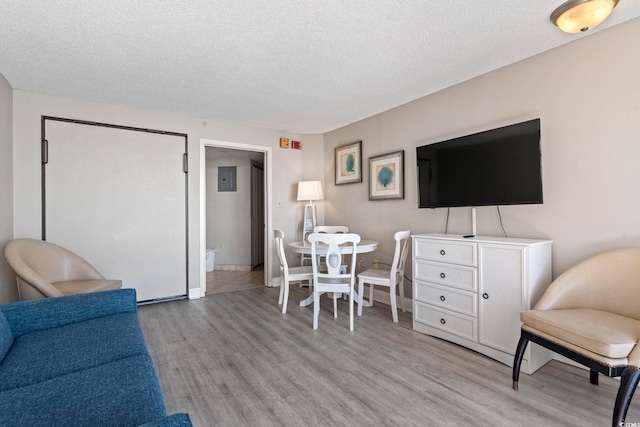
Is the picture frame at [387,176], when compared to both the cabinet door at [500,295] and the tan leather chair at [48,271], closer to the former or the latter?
the cabinet door at [500,295]

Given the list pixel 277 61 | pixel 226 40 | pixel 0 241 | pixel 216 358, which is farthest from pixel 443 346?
pixel 0 241

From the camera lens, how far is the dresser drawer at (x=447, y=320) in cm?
243

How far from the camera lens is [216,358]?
2.32 m

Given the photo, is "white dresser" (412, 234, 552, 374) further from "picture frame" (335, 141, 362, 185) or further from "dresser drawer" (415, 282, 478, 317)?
"picture frame" (335, 141, 362, 185)

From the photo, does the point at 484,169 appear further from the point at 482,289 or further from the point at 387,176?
the point at 387,176

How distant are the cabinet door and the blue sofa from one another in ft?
7.28

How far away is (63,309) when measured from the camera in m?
1.83

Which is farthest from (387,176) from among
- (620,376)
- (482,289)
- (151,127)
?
(151,127)

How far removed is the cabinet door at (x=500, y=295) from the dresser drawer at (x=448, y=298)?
0.08m

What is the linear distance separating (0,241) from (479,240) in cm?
411

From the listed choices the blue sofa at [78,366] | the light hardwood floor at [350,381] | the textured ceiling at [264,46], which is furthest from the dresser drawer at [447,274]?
the blue sofa at [78,366]

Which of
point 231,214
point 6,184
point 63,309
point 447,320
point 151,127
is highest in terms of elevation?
point 151,127

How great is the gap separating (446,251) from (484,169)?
29.9 inches

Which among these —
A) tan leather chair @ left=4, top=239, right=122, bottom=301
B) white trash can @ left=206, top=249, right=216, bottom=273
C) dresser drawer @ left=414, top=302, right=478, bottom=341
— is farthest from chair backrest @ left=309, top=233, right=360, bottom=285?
white trash can @ left=206, top=249, right=216, bottom=273
